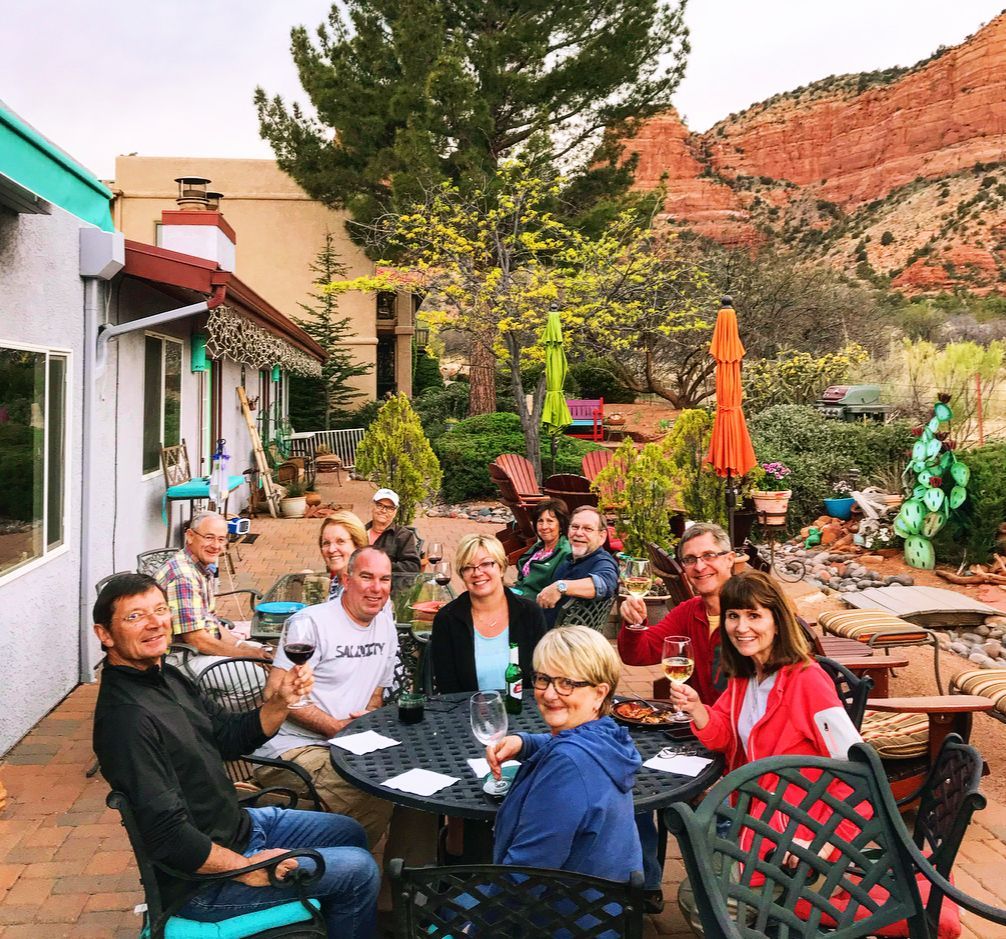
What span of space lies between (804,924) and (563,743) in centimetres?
68

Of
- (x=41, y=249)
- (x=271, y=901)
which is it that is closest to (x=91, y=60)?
(x=41, y=249)

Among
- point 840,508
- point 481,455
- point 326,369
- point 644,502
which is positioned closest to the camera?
point 644,502

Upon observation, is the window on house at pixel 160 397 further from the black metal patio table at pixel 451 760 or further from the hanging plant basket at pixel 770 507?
the hanging plant basket at pixel 770 507

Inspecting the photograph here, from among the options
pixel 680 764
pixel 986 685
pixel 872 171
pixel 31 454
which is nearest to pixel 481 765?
pixel 680 764

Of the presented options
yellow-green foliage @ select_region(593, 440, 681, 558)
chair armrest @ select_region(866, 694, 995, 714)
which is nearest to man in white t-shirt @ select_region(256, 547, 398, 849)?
chair armrest @ select_region(866, 694, 995, 714)

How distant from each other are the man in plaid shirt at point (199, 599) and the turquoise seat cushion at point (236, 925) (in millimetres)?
1792

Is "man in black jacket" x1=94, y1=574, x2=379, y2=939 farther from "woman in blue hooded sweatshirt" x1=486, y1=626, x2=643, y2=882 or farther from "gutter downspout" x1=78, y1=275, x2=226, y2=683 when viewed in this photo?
"gutter downspout" x1=78, y1=275, x2=226, y2=683

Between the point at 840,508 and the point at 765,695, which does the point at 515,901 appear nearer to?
the point at 765,695

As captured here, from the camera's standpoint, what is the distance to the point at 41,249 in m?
4.88

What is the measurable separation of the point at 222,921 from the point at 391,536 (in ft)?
Answer: 13.3

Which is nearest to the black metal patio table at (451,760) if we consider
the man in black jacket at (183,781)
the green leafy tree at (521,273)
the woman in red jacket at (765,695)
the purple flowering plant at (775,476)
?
the woman in red jacket at (765,695)

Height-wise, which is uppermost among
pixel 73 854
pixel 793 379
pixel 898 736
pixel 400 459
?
pixel 793 379

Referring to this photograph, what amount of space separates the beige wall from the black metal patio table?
20816mm

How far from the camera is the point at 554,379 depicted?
12.5 m
